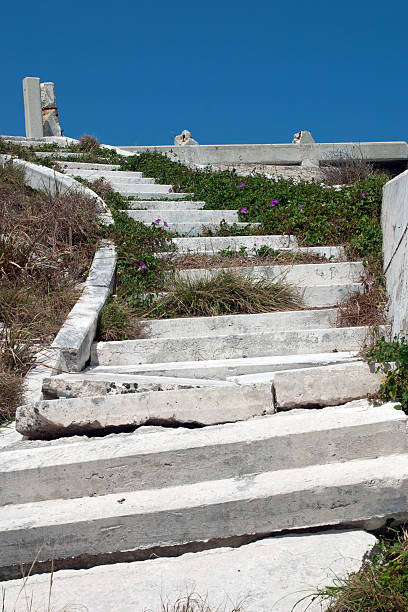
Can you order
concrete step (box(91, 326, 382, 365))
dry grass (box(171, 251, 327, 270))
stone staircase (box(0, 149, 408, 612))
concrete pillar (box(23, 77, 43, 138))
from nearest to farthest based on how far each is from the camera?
stone staircase (box(0, 149, 408, 612)) < concrete step (box(91, 326, 382, 365)) < dry grass (box(171, 251, 327, 270)) < concrete pillar (box(23, 77, 43, 138))

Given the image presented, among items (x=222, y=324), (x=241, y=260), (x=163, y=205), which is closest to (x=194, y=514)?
(x=222, y=324)

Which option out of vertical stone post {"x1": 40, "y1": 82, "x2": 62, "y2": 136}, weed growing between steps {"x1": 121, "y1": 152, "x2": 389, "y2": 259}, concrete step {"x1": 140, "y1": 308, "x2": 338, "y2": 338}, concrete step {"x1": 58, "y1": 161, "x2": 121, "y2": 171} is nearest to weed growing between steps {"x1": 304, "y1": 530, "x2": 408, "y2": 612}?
concrete step {"x1": 140, "y1": 308, "x2": 338, "y2": 338}

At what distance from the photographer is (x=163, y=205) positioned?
8.56 metres

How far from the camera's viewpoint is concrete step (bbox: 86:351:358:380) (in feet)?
13.9

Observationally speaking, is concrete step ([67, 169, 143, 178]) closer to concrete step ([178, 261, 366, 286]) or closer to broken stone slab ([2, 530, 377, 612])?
concrete step ([178, 261, 366, 286])

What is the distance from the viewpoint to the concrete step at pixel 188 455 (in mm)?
2744

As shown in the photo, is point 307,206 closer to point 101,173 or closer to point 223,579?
point 101,173

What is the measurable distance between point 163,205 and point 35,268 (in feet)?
10.7

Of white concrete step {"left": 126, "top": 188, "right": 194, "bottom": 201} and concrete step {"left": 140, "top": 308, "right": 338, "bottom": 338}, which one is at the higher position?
white concrete step {"left": 126, "top": 188, "right": 194, "bottom": 201}

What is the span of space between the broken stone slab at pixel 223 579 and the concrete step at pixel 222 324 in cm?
279

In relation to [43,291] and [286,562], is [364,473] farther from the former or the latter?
[43,291]

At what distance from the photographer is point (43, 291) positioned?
5.36 meters

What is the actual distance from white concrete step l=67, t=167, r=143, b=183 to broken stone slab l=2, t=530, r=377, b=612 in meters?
8.04


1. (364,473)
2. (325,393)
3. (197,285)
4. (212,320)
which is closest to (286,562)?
(364,473)
